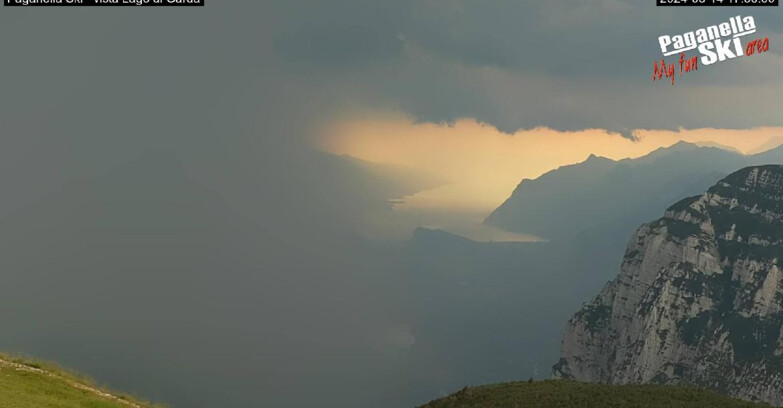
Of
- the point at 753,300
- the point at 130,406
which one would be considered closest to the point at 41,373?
the point at 130,406

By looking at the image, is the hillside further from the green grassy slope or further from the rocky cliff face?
the rocky cliff face

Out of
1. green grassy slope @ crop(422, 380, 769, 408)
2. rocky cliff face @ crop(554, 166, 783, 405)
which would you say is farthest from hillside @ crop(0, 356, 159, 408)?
rocky cliff face @ crop(554, 166, 783, 405)

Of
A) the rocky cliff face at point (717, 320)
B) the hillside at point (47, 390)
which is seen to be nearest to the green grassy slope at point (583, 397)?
the hillside at point (47, 390)

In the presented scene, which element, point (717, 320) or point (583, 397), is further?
point (717, 320)

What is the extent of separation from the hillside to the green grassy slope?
34.6 metres

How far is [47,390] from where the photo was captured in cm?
4184

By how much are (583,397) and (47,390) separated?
51.0m

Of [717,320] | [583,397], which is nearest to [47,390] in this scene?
[583,397]

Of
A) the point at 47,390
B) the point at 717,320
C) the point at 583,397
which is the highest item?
the point at 47,390

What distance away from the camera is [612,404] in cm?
5106

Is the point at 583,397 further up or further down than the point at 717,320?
further up

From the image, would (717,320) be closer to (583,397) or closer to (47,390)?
(583,397)

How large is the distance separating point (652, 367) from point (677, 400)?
156m

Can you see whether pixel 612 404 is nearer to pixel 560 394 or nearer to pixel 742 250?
pixel 560 394
